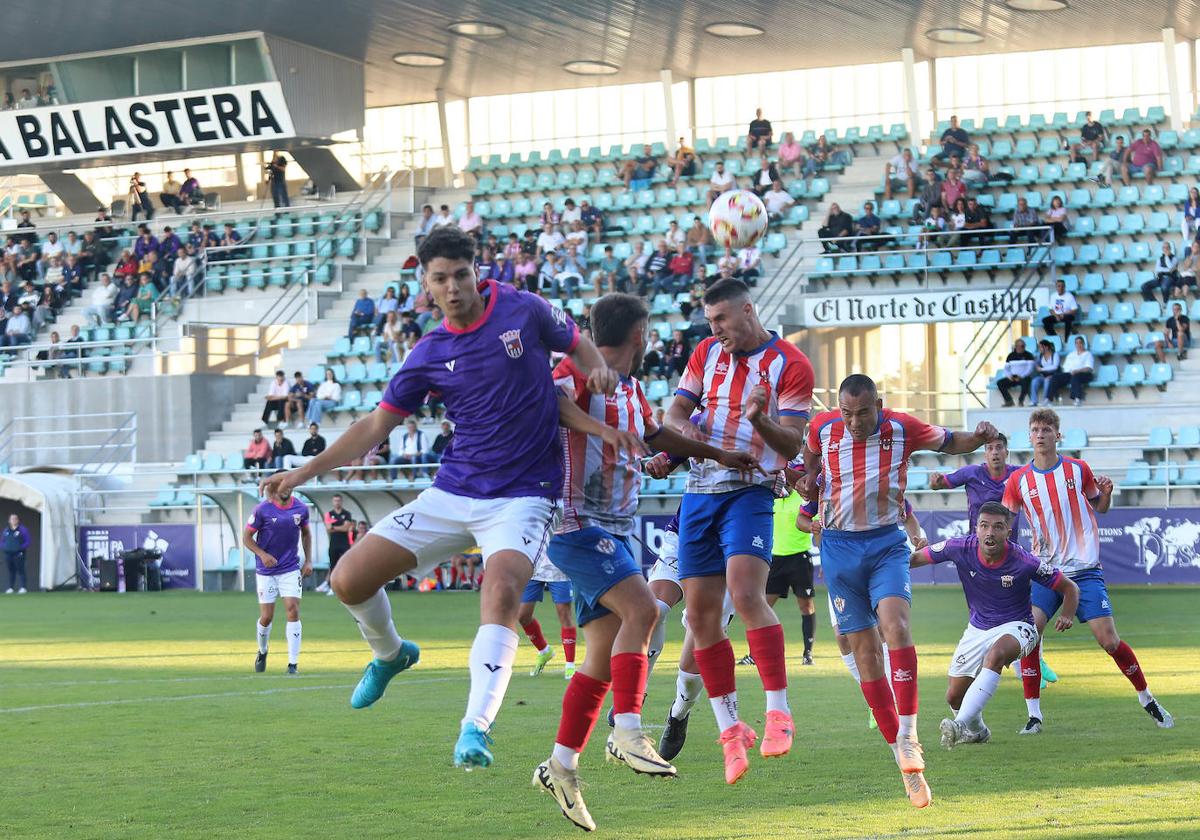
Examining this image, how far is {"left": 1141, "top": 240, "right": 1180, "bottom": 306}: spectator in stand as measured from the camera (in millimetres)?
30719

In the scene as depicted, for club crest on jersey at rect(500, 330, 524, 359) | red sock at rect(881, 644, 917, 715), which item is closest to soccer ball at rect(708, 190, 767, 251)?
red sock at rect(881, 644, 917, 715)

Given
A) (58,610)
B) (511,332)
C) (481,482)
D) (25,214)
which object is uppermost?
(25,214)

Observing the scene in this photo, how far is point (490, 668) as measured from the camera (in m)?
7.05

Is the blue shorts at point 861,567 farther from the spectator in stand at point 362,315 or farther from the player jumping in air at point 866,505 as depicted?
the spectator in stand at point 362,315

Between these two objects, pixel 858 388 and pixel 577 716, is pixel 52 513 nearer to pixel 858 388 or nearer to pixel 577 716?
pixel 858 388

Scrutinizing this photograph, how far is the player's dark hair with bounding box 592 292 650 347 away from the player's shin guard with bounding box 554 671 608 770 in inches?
64.7

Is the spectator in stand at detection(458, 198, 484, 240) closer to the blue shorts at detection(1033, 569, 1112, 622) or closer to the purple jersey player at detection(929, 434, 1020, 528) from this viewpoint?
the purple jersey player at detection(929, 434, 1020, 528)

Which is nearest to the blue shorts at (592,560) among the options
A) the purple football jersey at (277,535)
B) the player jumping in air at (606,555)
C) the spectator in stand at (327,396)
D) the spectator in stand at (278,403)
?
the player jumping in air at (606,555)

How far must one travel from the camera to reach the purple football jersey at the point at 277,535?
17.0 m

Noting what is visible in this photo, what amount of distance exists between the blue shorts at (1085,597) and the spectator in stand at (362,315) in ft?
86.8

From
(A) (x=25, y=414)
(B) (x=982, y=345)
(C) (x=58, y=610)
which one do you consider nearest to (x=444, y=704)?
(C) (x=58, y=610)

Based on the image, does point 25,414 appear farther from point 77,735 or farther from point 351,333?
point 77,735

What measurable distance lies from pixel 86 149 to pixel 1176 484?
28.5 meters

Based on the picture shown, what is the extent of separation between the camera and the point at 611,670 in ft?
26.1
